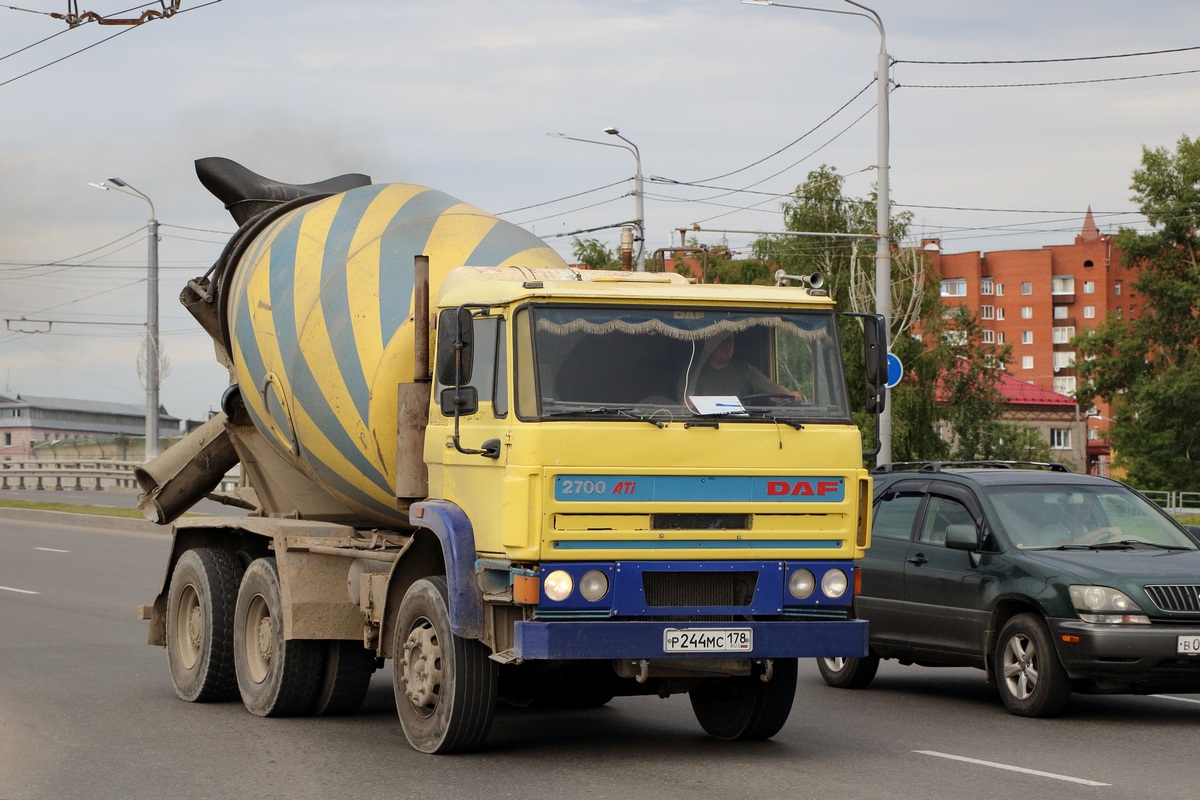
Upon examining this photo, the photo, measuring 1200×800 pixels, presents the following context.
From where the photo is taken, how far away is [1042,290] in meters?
124

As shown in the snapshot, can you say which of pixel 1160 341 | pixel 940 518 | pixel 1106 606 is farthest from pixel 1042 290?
pixel 1106 606

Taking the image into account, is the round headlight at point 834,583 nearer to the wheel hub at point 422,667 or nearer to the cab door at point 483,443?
the cab door at point 483,443

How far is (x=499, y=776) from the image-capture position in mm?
8430

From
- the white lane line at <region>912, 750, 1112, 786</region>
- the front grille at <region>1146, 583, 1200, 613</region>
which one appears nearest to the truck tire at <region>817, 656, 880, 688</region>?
the front grille at <region>1146, 583, 1200, 613</region>

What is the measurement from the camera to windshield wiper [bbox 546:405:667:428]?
836 cm

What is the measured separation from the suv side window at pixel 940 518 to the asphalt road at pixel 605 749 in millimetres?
1184

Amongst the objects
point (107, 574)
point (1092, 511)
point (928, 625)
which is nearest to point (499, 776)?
point (928, 625)

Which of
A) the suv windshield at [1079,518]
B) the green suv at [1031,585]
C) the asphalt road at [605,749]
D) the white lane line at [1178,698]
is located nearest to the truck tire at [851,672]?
the green suv at [1031,585]

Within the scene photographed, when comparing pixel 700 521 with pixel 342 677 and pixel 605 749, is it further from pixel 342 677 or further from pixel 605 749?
pixel 342 677

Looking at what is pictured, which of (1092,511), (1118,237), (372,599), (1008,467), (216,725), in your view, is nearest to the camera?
(372,599)

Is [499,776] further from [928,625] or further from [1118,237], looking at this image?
[1118,237]

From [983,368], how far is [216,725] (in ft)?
233

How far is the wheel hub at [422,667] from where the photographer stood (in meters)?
8.95

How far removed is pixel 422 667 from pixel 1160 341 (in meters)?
67.0
